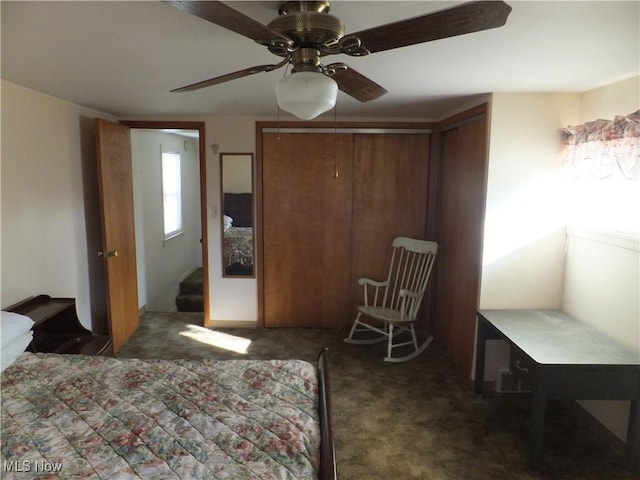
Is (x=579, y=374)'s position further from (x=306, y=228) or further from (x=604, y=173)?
(x=306, y=228)

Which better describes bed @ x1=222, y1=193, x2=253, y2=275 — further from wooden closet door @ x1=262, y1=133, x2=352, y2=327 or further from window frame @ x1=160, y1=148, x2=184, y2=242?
window frame @ x1=160, y1=148, x2=184, y2=242

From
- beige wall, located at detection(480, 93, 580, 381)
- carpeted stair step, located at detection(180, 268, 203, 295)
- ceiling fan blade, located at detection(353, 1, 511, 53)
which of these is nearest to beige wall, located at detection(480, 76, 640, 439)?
beige wall, located at detection(480, 93, 580, 381)

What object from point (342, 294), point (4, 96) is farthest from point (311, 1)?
point (342, 294)

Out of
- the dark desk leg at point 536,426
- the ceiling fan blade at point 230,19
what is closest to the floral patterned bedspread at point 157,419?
the dark desk leg at point 536,426

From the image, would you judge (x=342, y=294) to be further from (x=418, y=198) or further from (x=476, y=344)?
(x=476, y=344)

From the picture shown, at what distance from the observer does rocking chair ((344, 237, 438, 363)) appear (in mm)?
3693

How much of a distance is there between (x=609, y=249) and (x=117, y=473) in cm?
277

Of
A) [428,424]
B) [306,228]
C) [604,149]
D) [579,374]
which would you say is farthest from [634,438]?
[306,228]

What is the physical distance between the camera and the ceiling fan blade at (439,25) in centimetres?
102

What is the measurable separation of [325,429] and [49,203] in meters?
2.65

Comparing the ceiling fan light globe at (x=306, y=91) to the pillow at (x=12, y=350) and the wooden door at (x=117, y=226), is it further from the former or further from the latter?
the wooden door at (x=117, y=226)

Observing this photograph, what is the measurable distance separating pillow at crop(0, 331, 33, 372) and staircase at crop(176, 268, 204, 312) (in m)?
3.36

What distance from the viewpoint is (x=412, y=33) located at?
1202mm

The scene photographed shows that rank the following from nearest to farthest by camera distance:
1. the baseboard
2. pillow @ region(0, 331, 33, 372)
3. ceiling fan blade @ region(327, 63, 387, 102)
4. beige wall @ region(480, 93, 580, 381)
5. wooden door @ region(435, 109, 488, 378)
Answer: ceiling fan blade @ region(327, 63, 387, 102) → pillow @ region(0, 331, 33, 372) → beige wall @ region(480, 93, 580, 381) → wooden door @ region(435, 109, 488, 378) → the baseboard
